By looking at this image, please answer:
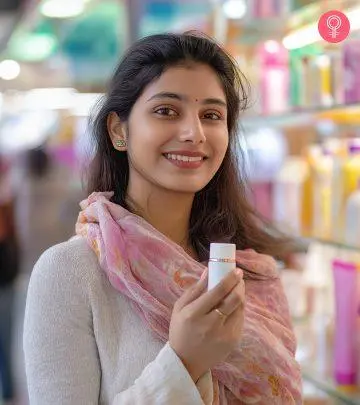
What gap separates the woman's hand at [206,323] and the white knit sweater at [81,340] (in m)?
0.05

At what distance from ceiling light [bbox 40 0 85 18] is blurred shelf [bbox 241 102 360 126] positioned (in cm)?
243

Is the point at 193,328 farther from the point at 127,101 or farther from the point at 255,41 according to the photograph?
the point at 255,41

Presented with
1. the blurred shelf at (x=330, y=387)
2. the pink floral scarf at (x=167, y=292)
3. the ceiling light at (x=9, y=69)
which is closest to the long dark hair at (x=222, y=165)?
the pink floral scarf at (x=167, y=292)

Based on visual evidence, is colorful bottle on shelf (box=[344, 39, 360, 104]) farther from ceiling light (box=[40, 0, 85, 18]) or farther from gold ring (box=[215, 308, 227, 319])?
ceiling light (box=[40, 0, 85, 18])

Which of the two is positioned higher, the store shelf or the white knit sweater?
the white knit sweater

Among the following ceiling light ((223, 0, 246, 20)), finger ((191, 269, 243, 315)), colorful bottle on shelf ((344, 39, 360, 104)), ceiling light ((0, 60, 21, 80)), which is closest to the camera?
finger ((191, 269, 243, 315))

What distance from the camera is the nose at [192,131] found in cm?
147

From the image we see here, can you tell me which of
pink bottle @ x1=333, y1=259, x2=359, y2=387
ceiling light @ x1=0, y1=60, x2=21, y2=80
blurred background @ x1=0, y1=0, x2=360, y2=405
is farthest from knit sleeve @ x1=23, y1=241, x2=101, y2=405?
ceiling light @ x1=0, y1=60, x2=21, y2=80

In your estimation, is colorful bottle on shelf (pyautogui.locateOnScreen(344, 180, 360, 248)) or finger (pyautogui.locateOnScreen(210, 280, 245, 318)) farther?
colorful bottle on shelf (pyautogui.locateOnScreen(344, 180, 360, 248))

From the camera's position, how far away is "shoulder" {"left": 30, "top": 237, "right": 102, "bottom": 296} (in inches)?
57.9

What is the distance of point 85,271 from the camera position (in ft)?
4.89

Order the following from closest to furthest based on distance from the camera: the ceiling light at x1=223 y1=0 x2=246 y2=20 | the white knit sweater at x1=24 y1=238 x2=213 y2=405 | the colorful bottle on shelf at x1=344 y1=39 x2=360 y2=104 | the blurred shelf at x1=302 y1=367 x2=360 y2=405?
the white knit sweater at x1=24 y1=238 x2=213 y2=405 → the colorful bottle on shelf at x1=344 y1=39 x2=360 y2=104 → the blurred shelf at x1=302 y1=367 x2=360 y2=405 → the ceiling light at x1=223 y1=0 x2=246 y2=20

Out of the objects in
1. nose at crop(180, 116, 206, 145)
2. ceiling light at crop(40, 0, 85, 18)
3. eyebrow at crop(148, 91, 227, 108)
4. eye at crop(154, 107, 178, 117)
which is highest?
ceiling light at crop(40, 0, 85, 18)

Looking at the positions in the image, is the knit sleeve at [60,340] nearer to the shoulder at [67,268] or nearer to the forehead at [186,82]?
the shoulder at [67,268]
